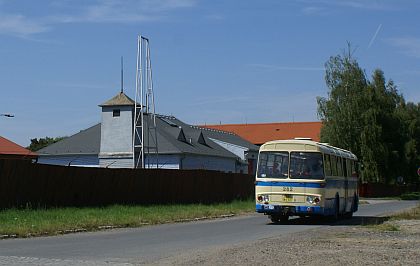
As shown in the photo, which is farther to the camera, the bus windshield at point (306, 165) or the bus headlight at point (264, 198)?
the bus headlight at point (264, 198)

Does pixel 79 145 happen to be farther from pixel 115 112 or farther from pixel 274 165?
pixel 274 165

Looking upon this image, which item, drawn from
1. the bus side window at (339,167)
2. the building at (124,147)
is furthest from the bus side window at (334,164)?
the building at (124,147)

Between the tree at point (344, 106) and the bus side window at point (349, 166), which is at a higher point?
the tree at point (344, 106)

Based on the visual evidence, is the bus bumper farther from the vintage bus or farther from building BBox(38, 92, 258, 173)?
building BBox(38, 92, 258, 173)

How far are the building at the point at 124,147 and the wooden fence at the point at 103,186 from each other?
35.8 ft

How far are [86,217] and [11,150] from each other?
27.9 m

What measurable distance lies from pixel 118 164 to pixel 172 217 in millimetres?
28497

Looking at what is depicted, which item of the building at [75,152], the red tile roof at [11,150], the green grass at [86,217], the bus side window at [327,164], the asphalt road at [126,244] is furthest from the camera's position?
the building at [75,152]

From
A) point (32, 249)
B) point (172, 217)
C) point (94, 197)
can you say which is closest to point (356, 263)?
point (32, 249)

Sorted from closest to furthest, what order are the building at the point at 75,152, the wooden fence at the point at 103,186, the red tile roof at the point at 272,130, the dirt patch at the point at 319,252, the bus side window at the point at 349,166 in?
1. the dirt patch at the point at 319,252
2. the wooden fence at the point at 103,186
3. the bus side window at the point at 349,166
4. the building at the point at 75,152
5. the red tile roof at the point at 272,130

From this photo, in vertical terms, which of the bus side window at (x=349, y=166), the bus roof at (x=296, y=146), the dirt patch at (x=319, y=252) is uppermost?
the bus roof at (x=296, y=146)

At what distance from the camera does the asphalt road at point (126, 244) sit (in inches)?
540

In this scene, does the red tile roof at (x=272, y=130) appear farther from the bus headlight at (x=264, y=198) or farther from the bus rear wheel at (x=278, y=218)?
the bus headlight at (x=264, y=198)

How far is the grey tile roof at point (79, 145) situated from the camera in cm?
6019
